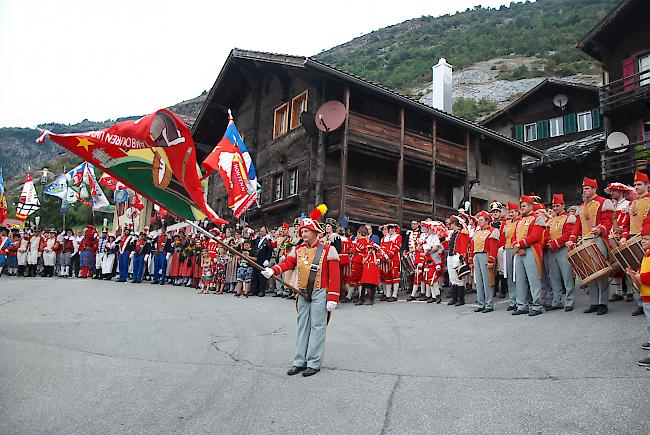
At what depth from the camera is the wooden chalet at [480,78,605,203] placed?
2748 cm

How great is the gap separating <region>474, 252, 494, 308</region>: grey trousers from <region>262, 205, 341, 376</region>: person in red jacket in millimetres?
4289

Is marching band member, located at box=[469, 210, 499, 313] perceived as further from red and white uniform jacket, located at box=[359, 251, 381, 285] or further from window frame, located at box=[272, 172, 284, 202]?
window frame, located at box=[272, 172, 284, 202]

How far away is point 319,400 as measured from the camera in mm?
5504

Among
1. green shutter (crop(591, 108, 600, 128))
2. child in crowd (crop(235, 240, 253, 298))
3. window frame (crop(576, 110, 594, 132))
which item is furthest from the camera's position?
window frame (crop(576, 110, 594, 132))

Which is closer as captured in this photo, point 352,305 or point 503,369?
point 503,369

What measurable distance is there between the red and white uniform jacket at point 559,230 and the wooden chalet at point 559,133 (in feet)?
60.1

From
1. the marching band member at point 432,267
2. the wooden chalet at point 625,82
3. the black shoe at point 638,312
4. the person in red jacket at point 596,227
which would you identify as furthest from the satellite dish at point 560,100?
the black shoe at point 638,312

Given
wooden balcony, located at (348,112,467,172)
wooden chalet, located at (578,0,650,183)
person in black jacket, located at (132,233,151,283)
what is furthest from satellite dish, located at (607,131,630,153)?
person in black jacket, located at (132,233,151,283)

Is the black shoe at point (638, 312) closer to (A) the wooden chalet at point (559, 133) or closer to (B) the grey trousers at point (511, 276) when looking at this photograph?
(B) the grey trousers at point (511, 276)

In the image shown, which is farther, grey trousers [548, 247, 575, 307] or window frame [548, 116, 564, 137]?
window frame [548, 116, 564, 137]

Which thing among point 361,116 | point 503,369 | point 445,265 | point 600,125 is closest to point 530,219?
point 445,265

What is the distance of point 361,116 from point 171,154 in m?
13.8

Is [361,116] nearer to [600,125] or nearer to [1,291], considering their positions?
[1,291]

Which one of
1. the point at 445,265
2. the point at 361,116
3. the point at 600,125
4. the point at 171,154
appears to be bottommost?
the point at 445,265
